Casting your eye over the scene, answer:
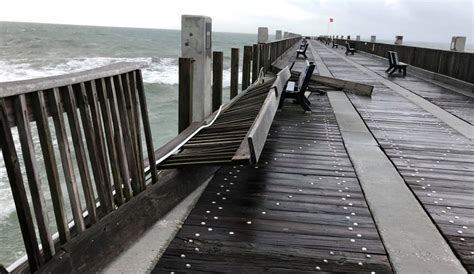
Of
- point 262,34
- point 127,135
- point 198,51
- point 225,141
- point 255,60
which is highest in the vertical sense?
point 198,51

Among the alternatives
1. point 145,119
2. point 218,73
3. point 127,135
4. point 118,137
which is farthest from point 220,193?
point 218,73

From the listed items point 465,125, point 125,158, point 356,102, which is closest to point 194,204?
point 125,158

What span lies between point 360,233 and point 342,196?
0.77m

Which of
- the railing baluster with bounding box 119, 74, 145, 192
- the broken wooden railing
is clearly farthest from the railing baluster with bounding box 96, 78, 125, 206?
the broken wooden railing

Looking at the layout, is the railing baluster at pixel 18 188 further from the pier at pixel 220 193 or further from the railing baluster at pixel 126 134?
the railing baluster at pixel 126 134

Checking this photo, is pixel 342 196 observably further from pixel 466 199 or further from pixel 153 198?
pixel 153 198

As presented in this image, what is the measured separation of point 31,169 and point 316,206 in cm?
250

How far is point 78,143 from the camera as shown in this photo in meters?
2.84

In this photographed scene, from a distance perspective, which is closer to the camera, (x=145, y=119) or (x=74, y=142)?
(x=74, y=142)

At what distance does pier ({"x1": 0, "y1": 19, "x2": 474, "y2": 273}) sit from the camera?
260cm

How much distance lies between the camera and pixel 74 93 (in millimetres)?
2830

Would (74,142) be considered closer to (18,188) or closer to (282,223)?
(18,188)

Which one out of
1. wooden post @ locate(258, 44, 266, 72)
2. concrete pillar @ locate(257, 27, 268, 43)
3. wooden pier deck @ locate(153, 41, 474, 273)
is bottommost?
wooden pier deck @ locate(153, 41, 474, 273)

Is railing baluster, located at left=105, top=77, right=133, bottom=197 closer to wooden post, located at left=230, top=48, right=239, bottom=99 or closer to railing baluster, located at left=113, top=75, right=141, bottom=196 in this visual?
railing baluster, located at left=113, top=75, right=141, bottom=196
